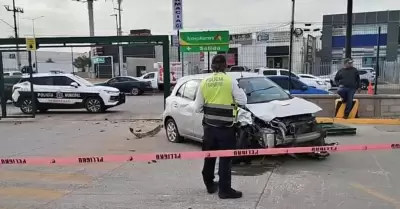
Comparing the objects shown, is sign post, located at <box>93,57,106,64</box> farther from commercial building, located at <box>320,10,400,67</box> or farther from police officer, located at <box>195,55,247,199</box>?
police officer, located at <box>195,55,247,199</box>

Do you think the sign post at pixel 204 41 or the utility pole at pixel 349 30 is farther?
the sign post at pixel 204 41

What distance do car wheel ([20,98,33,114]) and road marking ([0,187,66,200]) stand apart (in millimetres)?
11939

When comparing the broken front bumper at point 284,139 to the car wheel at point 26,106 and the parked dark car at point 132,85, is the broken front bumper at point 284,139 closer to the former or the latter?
the car wheel at point 26,106

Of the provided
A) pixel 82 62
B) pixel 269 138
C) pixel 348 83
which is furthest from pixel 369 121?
pixel 82 62

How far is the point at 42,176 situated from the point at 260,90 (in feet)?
14.1

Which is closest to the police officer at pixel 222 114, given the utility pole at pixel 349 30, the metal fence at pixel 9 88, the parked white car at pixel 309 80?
the utility pole at pixel 349 30

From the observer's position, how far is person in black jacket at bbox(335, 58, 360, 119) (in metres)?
12.0

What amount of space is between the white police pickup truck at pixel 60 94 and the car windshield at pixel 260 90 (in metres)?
10.7

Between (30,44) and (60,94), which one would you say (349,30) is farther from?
(60,94)

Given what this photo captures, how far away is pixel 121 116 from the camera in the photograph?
642 inches

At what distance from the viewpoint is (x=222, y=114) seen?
5379mm

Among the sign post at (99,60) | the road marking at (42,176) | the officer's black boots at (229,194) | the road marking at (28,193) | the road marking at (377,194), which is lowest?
the road marking at (42,176)

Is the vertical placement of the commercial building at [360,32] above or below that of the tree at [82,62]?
above

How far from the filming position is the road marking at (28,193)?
584cm
